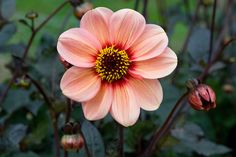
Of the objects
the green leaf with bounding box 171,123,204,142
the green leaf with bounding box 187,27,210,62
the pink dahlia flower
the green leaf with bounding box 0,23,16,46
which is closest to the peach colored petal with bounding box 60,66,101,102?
the pink dahlia flower

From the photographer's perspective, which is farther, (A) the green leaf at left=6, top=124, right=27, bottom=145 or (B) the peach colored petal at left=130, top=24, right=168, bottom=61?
(A) the green leaf at left=6, top=124, right=27, bottom=145

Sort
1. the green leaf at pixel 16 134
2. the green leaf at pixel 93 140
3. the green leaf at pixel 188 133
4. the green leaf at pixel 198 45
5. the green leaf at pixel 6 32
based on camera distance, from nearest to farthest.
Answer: the green leaf at pixel 93 140 < the green leaf at pixel 16 134 < the green leaf at pixel 188 133 < the green leaf at pixel 6 32 < the green leaf at pixel 198 45

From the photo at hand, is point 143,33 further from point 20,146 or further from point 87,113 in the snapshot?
point 20,146

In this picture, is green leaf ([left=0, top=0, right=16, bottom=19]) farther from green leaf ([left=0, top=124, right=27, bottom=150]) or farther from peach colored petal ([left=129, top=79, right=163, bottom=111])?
peach colored petal ([left=129, top=79, right=163, bottom=111])

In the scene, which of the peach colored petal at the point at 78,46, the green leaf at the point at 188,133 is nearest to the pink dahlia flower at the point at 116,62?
the peach colored petal at the point at 78,46

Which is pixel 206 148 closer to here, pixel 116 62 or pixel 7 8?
pixel 116 62

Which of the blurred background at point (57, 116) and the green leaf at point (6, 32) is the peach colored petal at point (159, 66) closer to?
the blurred background at point (57, 116)

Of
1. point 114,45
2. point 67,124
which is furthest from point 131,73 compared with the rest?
point 67,124
